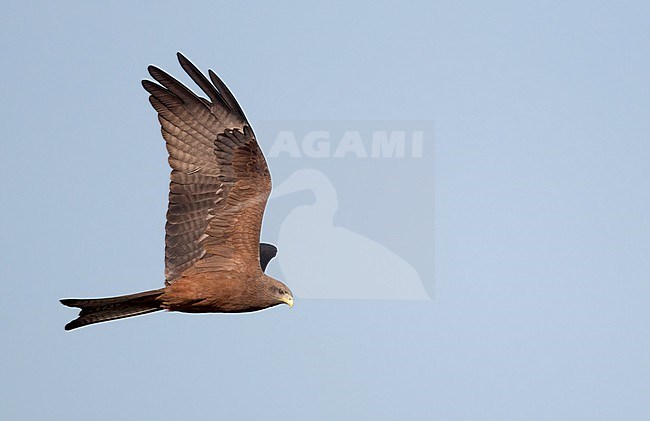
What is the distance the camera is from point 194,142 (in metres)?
10.6

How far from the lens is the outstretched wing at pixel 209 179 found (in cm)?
1015

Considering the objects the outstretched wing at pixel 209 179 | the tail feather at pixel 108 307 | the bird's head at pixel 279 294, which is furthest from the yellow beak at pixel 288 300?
the tail feather at pixel 108 307

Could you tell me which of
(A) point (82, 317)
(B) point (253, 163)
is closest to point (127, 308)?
(A) point (82, 317)

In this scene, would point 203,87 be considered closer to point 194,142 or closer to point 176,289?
point 194,142

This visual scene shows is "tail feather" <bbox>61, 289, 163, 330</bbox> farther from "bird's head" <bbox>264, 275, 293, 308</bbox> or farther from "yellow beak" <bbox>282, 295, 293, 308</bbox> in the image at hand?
"yellow beak" <bbox>282, 295, 293, 308</bbox>

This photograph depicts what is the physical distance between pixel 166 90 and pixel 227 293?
2631 mm

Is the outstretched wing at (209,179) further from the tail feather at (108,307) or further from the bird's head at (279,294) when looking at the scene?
the tail feather at (108,307)

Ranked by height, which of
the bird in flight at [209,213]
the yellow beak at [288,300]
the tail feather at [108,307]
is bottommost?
the tail feather at [108,307]

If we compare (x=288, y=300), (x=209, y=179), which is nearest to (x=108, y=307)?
(x=209, y=179)

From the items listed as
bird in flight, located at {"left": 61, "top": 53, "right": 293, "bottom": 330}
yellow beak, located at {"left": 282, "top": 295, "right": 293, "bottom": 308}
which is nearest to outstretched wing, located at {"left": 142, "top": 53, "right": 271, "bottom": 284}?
bird in flight, located at {"left": 61, "top": 53, "right": 293, "bottom": 330}

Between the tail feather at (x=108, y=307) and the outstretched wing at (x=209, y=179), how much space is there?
21.4 inches

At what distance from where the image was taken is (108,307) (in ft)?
31.9

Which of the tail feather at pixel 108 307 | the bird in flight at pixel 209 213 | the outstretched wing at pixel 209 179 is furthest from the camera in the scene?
the outstretched wing at pixel 209 179

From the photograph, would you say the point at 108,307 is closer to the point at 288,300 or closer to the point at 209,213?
the point at 209,213
